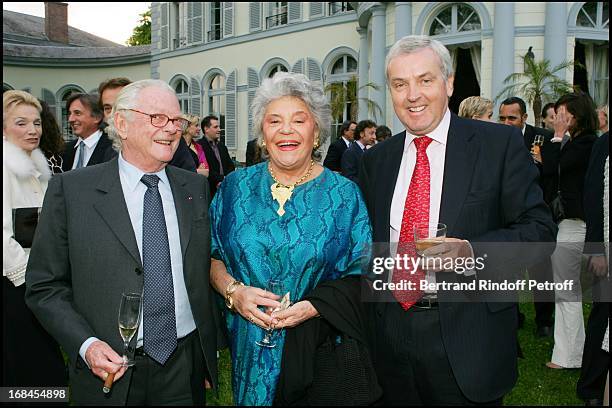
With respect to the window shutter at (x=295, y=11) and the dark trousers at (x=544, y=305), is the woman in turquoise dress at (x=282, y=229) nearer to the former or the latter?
the dark trousers at (x=544, y=305)

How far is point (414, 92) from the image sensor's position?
8.09ft

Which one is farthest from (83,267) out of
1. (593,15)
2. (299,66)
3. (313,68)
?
(299,66)

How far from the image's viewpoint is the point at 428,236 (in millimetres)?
2152

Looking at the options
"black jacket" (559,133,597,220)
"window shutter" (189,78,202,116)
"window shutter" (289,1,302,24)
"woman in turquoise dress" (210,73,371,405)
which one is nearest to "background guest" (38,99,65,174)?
"woman in turquoise dress" (210,73,371,405)

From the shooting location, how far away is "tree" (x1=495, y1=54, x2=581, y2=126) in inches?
466

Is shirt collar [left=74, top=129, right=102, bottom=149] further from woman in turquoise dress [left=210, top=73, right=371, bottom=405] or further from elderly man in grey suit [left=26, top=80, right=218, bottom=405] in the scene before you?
woman in turquoise dress [left=210, top=73, right=371, bottom=405]

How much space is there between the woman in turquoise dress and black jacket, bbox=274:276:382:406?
2.6 inches

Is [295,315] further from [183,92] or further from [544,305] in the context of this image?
[183,92]

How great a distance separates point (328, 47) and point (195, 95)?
272 inches

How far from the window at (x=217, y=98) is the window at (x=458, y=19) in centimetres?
1030

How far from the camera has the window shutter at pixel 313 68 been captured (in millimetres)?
18969

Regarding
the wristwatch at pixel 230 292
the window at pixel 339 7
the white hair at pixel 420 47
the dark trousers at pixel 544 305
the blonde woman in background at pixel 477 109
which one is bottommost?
the dark trousers at pixel 544 305

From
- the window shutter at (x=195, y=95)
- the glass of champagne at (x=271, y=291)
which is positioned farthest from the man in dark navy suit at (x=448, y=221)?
the window shutter at (x=195, y=95)

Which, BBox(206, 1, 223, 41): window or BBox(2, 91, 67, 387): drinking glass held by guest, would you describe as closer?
BBox(2, 91, 67, 387): drinking glass held by guest
